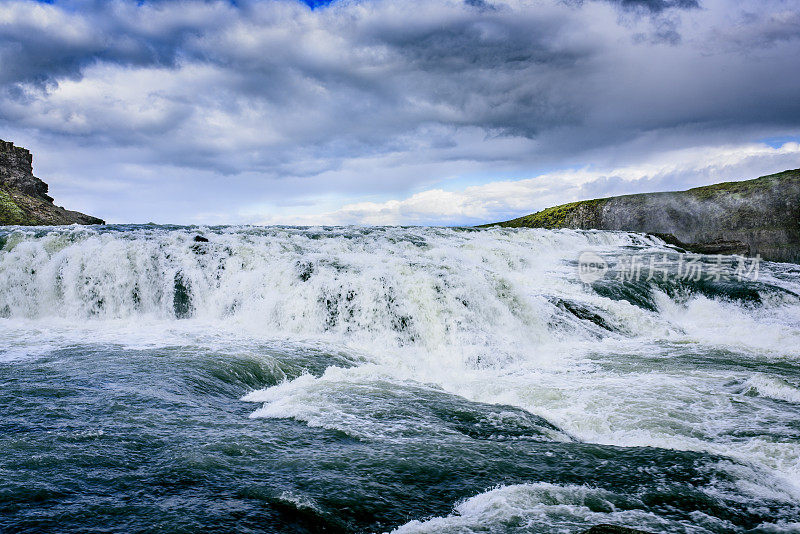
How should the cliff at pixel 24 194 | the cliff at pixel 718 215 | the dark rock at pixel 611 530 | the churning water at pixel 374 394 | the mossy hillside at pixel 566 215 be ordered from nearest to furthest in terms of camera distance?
1. the dark rock at pixel 611 530
2. the churning water at pixel 374 394
3. the cliff at pixel 718 215
4. the mossy hillside at pixel 566 215
5. the cliff at pixel 24 194

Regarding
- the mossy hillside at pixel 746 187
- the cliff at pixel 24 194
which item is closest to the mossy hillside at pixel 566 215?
the mossy hillside at pixel 746 187

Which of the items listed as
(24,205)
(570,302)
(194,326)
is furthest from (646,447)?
(24,205)

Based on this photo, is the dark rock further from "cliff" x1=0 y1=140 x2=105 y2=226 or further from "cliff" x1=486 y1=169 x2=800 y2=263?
"cliff" x1=0 y1=140 x2=105 y2=226

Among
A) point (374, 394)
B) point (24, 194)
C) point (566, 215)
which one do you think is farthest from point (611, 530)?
point (24, 194)

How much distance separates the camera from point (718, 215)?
1858 inches

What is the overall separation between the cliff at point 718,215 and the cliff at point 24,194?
252ft

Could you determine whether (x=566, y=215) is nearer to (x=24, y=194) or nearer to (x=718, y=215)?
(x=718, y=215)

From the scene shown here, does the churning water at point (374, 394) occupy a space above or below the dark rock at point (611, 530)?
below

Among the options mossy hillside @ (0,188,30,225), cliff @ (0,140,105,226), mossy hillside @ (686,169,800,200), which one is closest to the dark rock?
mossy hillside @ (686,169,800,200)

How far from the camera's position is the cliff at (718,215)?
42938mm

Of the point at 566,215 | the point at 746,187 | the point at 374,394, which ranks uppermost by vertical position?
the point at 746,187

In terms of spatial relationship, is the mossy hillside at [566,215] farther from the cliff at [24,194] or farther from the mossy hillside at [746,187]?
the cliff at [24,194]

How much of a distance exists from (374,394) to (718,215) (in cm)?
5094

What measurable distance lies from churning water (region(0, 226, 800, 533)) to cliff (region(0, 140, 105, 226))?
218ft
